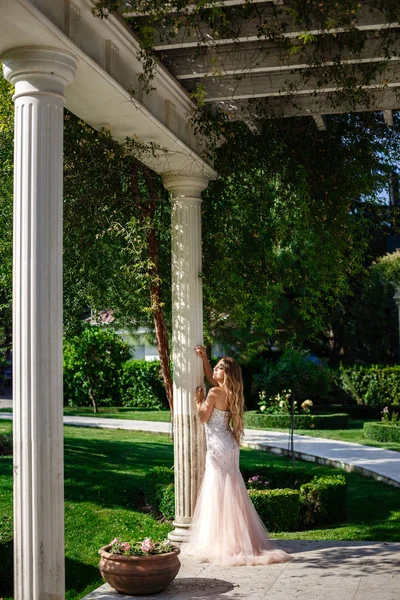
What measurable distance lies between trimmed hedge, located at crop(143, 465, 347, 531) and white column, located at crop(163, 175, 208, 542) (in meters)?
1.62

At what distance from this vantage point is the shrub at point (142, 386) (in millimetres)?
26469

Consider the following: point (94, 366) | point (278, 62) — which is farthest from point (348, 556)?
point (94, 366)

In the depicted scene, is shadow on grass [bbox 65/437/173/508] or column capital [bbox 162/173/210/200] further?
shadow on grass [bbox 65/437/173/508]

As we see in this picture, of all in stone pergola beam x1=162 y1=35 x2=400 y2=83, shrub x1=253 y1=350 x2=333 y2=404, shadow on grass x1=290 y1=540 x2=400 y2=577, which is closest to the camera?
stone pergola beam x1=162 y1=35 x2=400 y2=83

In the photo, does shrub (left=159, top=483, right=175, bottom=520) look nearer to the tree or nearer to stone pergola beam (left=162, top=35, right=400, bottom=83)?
the tree

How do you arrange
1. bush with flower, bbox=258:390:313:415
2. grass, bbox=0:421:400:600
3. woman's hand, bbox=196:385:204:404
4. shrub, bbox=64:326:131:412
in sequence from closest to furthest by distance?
woman's hand, bbox=196:385:204:404 < grass, bbox=0:421:400:600 < bush with flower, bbox=258:390:313:415 < shrub, bbox=64:326:131:412

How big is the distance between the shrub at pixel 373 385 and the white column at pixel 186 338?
15711 mm

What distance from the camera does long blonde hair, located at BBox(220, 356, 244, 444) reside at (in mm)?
8016

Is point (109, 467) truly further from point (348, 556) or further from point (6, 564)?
point (348, 556)

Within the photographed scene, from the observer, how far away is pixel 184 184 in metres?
8.48

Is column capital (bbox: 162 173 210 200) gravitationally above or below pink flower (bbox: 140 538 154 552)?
above

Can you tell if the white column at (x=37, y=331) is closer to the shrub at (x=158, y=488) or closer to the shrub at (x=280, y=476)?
the shrub at (x=158, y=488)

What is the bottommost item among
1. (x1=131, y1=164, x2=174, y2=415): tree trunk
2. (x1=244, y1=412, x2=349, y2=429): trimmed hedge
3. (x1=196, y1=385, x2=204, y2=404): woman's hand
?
(x1=244, y1=412, x2=349, y2=429): trimmed hedge

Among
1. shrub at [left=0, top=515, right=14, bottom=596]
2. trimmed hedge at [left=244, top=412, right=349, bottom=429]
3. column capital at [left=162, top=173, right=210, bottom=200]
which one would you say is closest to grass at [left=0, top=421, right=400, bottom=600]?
shrub at [left=0, top=515, right=14, bottom=596]
